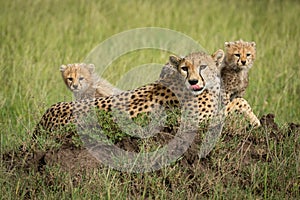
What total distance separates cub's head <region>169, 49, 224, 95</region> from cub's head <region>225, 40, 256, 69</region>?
0.69 metres

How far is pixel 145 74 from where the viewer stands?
25.4ft

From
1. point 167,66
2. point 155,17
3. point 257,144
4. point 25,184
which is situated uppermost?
point 155,17

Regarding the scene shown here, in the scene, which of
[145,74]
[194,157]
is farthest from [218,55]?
[145,74]

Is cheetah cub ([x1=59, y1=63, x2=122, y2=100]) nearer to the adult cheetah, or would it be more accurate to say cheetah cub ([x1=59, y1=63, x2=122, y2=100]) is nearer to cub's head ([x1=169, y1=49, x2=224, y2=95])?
the adult cheetah

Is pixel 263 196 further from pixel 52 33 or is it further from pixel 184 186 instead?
pixel 52 33

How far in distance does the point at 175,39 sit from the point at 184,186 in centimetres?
479

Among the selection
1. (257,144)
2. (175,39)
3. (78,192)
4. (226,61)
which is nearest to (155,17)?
(175,39)

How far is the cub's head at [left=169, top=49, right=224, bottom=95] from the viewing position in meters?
5.40

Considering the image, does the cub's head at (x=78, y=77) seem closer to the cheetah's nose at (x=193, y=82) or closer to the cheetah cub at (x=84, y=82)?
the cheetah cub at (x=84, y=82)

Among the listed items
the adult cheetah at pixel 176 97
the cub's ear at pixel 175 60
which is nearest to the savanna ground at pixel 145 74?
the adult cheetah at pixel 176 97

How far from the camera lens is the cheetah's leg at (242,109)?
5660mm

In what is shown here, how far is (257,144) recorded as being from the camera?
17.9 ft

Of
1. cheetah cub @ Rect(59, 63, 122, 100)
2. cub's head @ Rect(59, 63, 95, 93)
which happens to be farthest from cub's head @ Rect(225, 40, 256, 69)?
cub's head @ Rect(59, 63, 95, 93)

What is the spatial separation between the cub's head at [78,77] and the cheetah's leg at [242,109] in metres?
1.81
